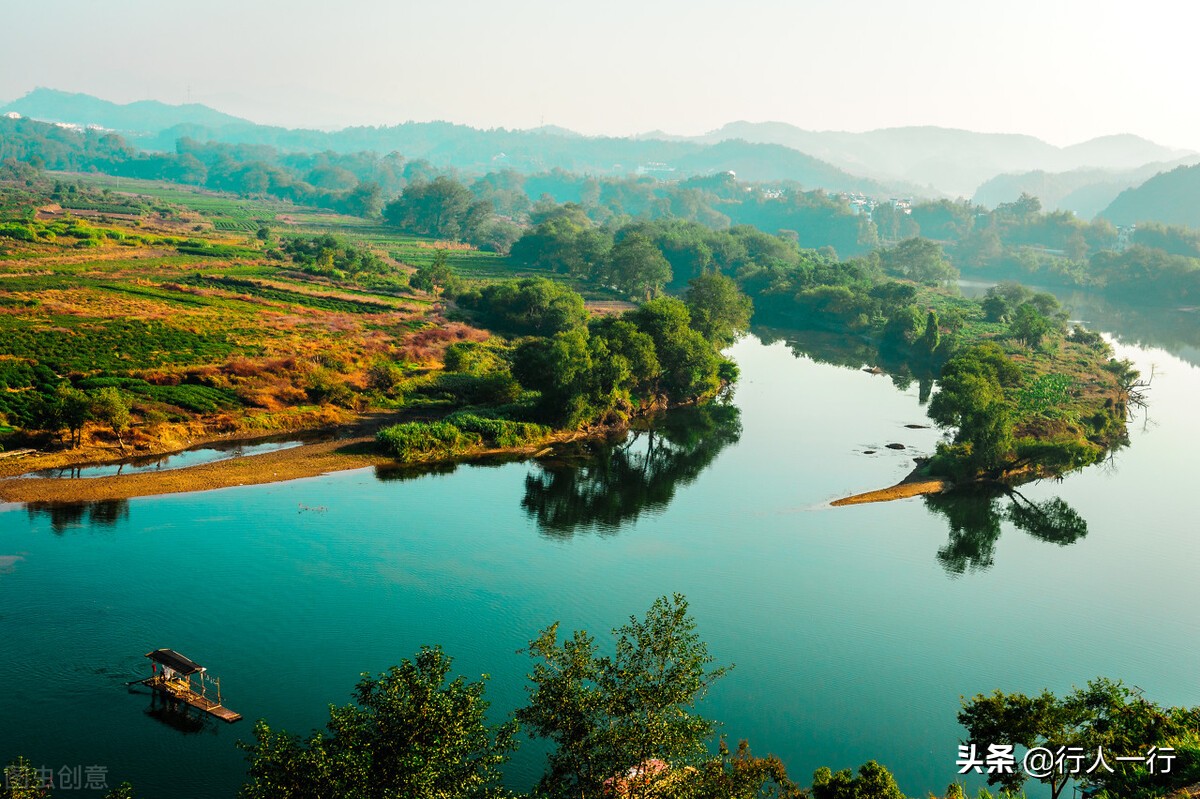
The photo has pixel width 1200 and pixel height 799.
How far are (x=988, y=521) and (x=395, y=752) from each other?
3112 centimetres

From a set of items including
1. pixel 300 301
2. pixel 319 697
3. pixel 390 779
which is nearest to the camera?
pixel 390 779

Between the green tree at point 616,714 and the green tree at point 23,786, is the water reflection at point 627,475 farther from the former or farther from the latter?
the green tree at point 23,786

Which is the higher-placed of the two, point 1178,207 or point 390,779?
point 1178,207

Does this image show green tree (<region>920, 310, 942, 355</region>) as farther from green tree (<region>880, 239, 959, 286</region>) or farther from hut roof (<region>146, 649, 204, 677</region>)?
hut roof (<region>146, 649, 204, 677</region>)

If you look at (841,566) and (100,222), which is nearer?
(841,566)

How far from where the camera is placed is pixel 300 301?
72.4 metres

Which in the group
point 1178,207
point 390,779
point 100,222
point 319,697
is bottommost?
point 319,697

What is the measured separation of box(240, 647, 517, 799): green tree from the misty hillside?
203988 mm

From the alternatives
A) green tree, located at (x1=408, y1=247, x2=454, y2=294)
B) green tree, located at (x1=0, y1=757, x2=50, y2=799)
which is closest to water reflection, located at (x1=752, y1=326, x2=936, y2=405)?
green tree, located at (x1=408, y1=247, x2=454, y2=294)

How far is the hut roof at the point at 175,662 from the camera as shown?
70.8 feet

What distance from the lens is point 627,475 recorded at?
43.0 m

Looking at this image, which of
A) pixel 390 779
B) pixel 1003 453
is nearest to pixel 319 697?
pixel 390 779

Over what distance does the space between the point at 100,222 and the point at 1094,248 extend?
15392 centimetres

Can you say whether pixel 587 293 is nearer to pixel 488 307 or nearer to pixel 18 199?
pixel 488 307
